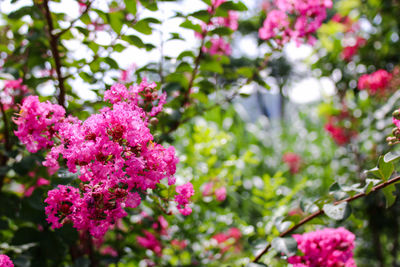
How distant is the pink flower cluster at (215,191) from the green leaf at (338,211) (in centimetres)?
63

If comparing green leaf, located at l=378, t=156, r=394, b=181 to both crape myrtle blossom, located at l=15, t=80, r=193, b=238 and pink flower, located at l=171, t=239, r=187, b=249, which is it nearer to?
crape myrtle blossom, located at l=15, t=80, r=193, b=238

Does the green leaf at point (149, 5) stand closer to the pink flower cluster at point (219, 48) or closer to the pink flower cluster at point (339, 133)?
the pink flower cluster at point (219, 48)

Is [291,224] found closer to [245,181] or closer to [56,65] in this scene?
[56,65]

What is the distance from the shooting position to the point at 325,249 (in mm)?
784

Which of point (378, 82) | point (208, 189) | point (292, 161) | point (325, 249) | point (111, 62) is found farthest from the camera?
point (292, 161)

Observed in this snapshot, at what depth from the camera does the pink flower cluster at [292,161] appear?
303 cm

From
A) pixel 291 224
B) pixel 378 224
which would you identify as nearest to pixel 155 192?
pixel 291 224

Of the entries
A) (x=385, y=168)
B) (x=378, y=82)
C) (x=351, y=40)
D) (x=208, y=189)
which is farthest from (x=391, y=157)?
(x=351, y=40)

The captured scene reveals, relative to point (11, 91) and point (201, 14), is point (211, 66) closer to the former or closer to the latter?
point (201, 14)

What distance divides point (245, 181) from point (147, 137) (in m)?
2.00

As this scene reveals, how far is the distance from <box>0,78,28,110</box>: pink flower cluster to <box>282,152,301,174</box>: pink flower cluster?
241 centimetres

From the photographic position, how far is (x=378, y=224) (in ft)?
6.72

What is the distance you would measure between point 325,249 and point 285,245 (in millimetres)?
124

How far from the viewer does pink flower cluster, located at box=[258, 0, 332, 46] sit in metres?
1.14
